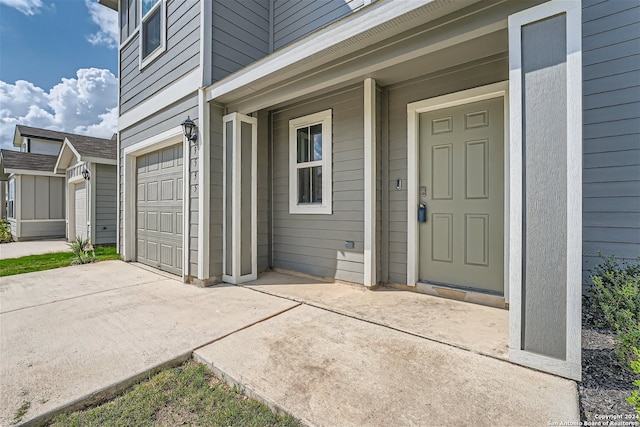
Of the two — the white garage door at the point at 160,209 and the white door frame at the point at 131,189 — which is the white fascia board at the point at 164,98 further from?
the white garage door at the point at 160,209

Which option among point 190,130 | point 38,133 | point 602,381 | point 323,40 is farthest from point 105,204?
point 38,133

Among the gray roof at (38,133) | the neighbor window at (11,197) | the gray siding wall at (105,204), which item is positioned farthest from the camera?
the gray roof at (38,133)

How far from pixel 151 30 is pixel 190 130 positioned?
9.13 feet

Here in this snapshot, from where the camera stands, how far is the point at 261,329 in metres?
2.48

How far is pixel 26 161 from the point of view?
1007cm

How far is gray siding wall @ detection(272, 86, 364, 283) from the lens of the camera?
3734 mm

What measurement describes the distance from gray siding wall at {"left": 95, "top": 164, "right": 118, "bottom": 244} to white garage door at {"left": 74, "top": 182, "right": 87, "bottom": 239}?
787 mm

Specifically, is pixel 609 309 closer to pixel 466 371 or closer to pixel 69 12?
pixel 466 371

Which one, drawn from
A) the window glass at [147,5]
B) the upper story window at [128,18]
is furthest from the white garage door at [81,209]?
the window glass at [147,5]

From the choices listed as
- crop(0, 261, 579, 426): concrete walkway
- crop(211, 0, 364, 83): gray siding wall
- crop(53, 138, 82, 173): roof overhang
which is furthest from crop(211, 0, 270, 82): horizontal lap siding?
crop(53, 138, 82, 173): roof overhang

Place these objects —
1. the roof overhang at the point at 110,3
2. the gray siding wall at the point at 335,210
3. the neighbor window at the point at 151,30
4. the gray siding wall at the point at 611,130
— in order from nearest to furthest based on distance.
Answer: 1. the gray siding wall at the point at 611,130
2. the gray siding wall at the point at 335,210
3. the neighbor window at the point at 151,30
4. the roof overhang at the point at 110,3

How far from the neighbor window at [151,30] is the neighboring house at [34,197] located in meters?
7.78

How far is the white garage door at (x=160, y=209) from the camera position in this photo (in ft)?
14.9

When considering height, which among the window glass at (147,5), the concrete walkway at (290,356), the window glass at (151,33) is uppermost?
the window glass at (147,5)
